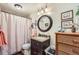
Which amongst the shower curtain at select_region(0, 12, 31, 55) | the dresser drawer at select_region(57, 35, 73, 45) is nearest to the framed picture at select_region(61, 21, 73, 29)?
the dresser drawer at select_region(57, 35, 73, 45)

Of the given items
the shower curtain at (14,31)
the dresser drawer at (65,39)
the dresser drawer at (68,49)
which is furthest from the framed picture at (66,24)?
the shower curtain at (14,31)

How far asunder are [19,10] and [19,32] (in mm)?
270

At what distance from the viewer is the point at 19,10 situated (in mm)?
1357

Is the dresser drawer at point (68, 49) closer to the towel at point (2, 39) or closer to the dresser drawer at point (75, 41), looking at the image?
the dresser drawer at point (75, 41)

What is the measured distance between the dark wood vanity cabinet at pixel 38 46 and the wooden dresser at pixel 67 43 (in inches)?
5.7

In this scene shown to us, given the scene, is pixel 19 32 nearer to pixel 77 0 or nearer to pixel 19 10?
pixel 19 10

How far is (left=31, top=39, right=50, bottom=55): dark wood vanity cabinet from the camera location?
1352 mm

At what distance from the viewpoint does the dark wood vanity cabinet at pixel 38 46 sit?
135 cm

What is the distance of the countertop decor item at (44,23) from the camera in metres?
1.37

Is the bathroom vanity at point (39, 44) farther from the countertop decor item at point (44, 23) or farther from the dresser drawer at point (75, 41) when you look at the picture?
the dresser drawer at point (75, 41)

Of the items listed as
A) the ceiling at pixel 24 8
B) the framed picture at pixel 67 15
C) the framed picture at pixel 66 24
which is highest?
the ceiling at pixel 24 8

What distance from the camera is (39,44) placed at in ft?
4.44

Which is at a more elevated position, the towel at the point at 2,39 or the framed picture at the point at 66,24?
the framed picture at the point at 66,24

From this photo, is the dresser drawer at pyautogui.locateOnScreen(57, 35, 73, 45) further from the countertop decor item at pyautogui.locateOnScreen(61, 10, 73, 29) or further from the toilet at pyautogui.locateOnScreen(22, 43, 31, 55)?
the toilet at pyautogui.locateOnScreen(22, 43, 31, 55)
